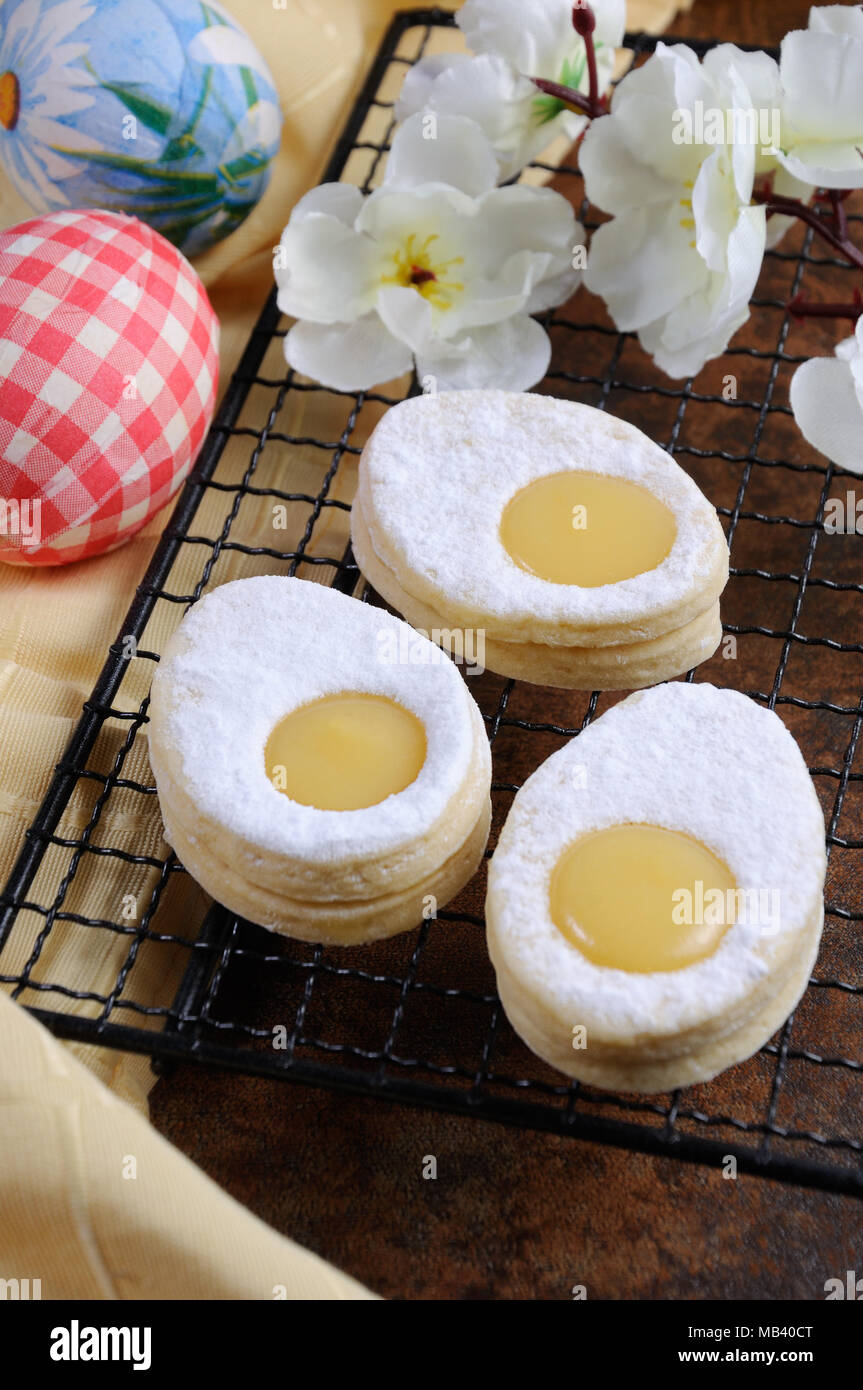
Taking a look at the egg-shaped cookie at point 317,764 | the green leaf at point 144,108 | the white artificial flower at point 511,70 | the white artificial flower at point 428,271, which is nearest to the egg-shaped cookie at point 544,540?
the egg-shaped cookie at point 317,764

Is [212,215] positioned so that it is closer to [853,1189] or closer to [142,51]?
[142,51]

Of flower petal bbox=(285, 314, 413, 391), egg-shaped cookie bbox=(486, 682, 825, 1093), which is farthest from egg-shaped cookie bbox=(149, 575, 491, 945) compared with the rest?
flower petal bbox=(285, 314, 413, 391)

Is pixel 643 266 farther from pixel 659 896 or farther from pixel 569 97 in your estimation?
pixel 659 896

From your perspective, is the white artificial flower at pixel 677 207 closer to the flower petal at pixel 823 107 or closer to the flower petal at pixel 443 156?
the flower petal at pixel 823 107

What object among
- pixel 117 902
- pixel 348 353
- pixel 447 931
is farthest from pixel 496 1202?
pixel 348 353

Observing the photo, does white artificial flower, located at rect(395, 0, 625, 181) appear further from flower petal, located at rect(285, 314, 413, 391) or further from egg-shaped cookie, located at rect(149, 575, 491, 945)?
egg-shaped cookie, located at rect(149, 575, 491, 945)

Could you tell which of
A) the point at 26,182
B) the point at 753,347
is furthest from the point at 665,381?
the point at 26,182
